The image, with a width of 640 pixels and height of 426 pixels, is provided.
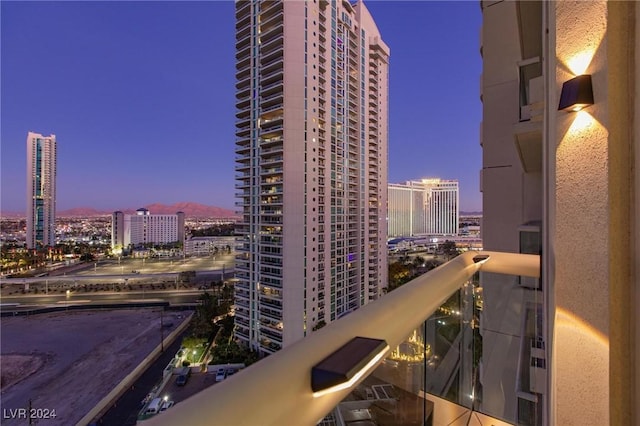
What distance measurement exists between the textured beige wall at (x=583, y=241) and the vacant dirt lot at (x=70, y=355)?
13.6 m

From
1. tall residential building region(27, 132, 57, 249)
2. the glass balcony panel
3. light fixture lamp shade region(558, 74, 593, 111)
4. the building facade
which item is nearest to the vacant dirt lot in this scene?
the glass balcony panel

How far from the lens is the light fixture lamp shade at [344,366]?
0.39 metres

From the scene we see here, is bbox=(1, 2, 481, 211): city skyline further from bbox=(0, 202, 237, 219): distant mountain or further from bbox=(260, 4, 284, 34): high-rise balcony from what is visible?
bbox=(260, 4, 284, 34): high-rise balcony

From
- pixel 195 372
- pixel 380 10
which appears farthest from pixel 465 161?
pixel 195 372

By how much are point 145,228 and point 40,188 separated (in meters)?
16.4

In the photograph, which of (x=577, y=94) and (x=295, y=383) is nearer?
(x=295, y=383)

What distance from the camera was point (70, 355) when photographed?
13.6 meters

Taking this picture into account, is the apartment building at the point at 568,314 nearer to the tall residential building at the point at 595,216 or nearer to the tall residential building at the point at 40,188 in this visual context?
the tall residential building at the point at 595,216

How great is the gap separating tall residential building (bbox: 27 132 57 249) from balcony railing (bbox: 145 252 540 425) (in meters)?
50.7

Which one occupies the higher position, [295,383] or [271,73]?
[271,73]

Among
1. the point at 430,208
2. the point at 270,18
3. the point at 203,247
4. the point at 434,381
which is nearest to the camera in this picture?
the point at 434,381

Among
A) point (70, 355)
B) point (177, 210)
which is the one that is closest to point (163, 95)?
point (177, 210)

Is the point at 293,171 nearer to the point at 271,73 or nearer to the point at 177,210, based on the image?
the point at 271,73

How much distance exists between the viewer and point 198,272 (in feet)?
97.1
